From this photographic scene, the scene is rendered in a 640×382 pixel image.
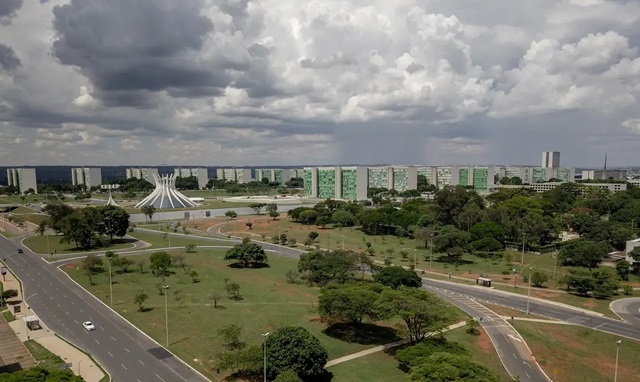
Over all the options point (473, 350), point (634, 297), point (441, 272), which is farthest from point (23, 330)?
point (634, 297)

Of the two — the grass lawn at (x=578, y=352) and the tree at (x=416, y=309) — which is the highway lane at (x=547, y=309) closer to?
the grass lawn at (x=578, y=352)

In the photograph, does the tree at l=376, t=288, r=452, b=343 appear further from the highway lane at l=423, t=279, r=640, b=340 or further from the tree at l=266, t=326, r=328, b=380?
the highway lane at l=423, t=279, r=640, b=340

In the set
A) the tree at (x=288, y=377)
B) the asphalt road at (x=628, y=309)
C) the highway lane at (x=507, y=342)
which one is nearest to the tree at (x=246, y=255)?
the highway lane at (x=507, y=342)

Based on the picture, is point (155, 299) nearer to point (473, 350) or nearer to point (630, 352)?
point (473, 350)

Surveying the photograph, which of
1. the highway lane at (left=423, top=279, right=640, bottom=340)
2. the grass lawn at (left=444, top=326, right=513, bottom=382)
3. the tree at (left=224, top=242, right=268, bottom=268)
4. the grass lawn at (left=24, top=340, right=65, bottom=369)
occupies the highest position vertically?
the tree at (left=224, top=242, right=268, bottom=268)

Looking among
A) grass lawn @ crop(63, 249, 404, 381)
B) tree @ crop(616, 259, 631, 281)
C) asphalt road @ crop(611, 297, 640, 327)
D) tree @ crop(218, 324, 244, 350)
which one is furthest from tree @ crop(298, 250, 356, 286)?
tree @ crop(616, 259, 631, 281)

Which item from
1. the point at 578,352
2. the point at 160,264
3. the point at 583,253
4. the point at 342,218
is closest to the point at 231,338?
the point at 160,264

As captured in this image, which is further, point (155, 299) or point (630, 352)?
point (155, 299)
